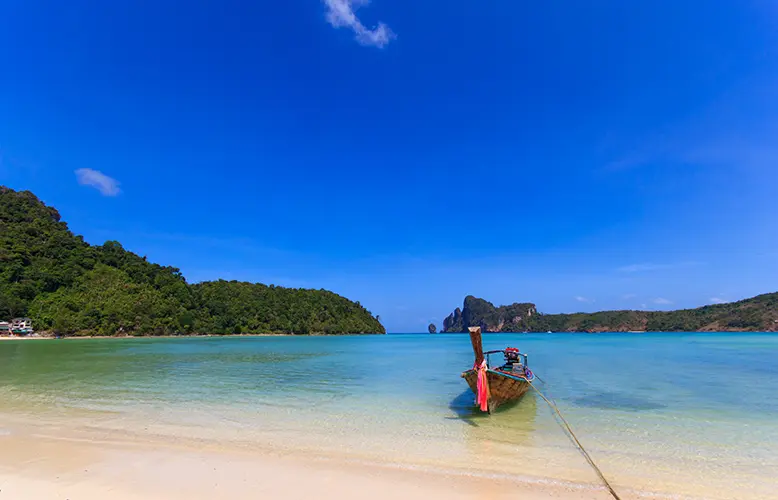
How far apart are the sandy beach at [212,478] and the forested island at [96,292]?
7677 centimetres

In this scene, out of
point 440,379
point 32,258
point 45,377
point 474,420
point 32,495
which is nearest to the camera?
point 32,495

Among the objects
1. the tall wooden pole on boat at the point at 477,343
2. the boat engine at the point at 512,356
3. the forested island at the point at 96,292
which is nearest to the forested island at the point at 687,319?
the forested island at the point at 96,292

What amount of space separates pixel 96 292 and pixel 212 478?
281 feet

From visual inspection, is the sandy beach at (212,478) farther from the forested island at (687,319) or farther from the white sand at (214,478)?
the forested island at (687,319)

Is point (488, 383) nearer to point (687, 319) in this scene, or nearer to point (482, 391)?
→ point (482, 391)

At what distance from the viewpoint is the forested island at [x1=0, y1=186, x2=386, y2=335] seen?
67000 millimetres

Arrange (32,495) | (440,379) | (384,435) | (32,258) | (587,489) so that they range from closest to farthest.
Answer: (32,495)
(587,489)
(384,435)
(440,379)
(32,258)

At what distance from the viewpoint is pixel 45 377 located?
Result: 17469mm

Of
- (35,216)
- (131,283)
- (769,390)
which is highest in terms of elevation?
(35,216)

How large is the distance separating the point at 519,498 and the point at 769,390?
676 inches

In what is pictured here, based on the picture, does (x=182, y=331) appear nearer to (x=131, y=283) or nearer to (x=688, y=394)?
(x=131, y=283)

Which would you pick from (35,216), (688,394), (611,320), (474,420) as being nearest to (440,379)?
(474,420)

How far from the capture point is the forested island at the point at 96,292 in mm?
67000

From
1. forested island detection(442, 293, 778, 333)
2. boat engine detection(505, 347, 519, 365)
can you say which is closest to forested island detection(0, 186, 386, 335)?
boat engine detection(505, 347, 519, 365)
